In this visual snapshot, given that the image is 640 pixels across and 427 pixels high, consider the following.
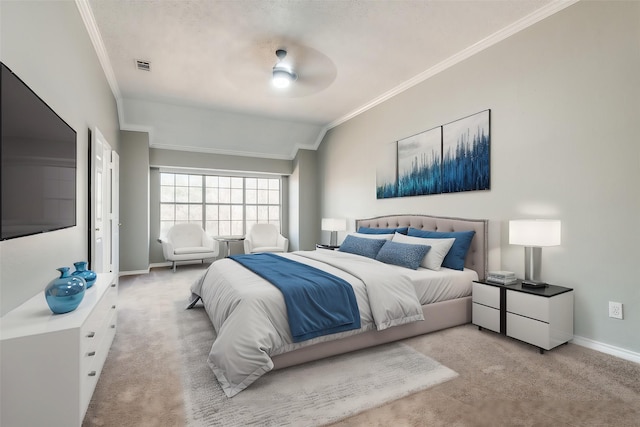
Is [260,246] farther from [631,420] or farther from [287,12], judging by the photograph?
[631,420]

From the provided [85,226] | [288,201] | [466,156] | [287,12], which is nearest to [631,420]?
[466,156]

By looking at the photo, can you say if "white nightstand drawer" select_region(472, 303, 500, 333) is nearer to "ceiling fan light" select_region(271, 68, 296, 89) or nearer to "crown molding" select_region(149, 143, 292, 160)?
"ceiling fan light" select_region(271, 68, 296, 89)

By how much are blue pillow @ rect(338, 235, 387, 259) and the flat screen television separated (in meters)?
2.88

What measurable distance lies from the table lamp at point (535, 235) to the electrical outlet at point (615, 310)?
47 cm

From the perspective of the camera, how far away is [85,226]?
3.07 m

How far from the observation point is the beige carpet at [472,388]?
1697mm

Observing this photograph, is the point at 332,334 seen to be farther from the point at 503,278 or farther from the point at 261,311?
the point at 503,278

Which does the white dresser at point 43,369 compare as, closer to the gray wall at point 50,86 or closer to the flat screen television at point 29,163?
the gray wall at point 50,86

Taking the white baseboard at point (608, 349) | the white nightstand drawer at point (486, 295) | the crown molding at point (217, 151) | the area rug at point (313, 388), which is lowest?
the area rug at point (313, 388)

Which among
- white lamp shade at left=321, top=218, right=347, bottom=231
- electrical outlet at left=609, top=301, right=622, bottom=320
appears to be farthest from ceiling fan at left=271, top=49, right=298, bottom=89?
electrical outlet at left=609, top=301, right=622, bottom=320

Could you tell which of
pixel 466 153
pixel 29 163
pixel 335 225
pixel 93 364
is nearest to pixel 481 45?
pixel 466 153

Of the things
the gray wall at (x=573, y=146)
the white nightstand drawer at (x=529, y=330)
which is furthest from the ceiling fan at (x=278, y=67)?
the white nightstand drawer at (x=529, y=330)

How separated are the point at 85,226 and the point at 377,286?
2.82 metres

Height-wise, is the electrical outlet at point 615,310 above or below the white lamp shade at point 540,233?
below
